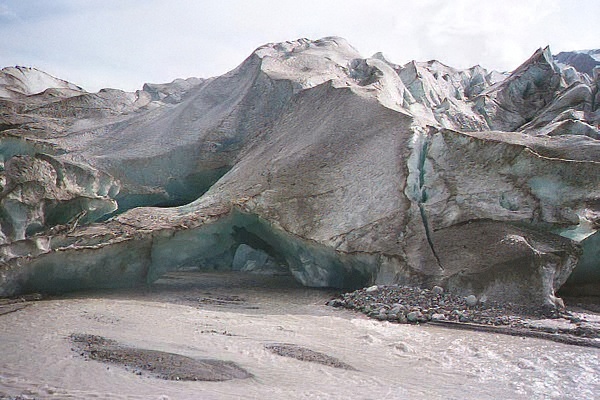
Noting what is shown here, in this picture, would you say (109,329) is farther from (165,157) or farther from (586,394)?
(165,157)

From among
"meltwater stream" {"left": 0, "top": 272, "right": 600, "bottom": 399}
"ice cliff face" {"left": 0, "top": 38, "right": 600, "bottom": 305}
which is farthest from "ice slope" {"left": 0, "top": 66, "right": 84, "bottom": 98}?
"meltwater stream" {"left": 0, "top": 272, "right": 600, "bottom": 399}

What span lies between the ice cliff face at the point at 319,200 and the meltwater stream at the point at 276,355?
1.43 m

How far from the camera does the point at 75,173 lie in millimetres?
13586

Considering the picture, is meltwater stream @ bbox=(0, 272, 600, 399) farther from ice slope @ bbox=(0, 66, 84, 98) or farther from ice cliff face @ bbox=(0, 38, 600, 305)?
ice slope @ bbox=(0, 66, 84, 98)

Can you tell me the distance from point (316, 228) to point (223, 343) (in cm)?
456

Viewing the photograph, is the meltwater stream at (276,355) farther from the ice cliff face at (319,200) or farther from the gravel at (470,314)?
the ice cliff face at (319,200)

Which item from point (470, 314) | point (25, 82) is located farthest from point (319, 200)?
point (25, 82)

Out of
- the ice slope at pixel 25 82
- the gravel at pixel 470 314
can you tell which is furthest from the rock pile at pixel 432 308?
the ice slope at pixel 25 82

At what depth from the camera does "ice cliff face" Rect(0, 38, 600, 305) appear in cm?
916

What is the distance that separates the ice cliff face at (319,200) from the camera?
9.16 meters

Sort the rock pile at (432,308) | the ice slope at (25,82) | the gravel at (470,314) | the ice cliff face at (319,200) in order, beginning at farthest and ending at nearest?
1. the ice slope at (25,82)
2. the ice cliff face at (319,200)
3. the rock pile at (432,308)
4. the gravel at (470,314)

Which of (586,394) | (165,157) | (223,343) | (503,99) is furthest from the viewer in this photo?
(503,99)

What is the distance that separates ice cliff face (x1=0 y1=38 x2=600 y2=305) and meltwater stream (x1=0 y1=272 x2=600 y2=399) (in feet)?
4.69

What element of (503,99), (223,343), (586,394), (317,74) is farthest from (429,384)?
(503,99)
